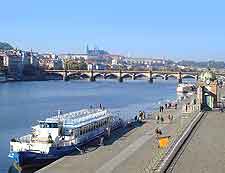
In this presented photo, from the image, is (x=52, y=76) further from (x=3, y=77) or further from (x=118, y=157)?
(x=118, y=157)

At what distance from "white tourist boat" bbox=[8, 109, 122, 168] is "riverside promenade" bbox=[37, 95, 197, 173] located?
2.78 feet

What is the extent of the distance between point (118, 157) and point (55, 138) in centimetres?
401

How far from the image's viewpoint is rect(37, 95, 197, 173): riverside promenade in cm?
2348

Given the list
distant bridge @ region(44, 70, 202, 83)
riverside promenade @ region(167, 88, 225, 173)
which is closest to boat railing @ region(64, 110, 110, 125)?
riverside promenade @ region(167, 88, 225, 173)

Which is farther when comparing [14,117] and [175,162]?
[14,117]

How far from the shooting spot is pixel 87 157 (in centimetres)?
2669

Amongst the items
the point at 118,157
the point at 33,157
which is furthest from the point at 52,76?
the point at 118,157

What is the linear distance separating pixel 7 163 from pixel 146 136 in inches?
355

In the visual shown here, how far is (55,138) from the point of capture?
94.5ft

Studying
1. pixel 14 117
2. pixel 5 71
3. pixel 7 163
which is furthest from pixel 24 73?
pixel 7 163

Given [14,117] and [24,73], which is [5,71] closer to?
[24,73]

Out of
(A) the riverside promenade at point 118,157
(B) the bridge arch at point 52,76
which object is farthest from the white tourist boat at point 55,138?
(B) the bridge arch at point 52,76

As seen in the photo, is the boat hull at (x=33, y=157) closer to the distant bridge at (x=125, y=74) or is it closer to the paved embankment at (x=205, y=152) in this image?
the paved embankment at (x=205, y=152)

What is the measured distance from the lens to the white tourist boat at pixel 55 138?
26781 millimetres
